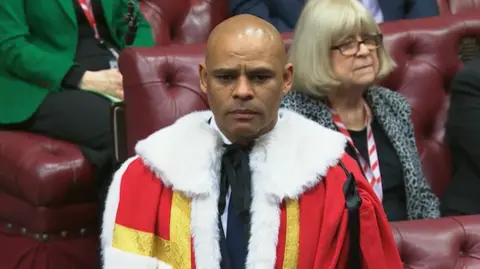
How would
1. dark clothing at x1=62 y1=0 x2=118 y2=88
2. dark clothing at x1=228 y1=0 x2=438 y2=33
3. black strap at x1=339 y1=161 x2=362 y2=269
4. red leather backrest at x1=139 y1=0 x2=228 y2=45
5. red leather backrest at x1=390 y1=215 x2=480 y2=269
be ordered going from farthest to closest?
red leather backrest at x1=139 y1=0 x2=228 y2=45 → dark clothing at x1=228 y1=0 x2=438 y2=33 → dark clothing at x1=62 y1=0 x2=118 y2=88 → red leather backrest at x1=390 y1=215 x2=480 y2=269 → black strap at x1=339 y1=161 x2=362 y2=269

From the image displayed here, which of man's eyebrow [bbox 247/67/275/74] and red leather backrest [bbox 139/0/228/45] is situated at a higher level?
man's eyebrow [bbox 247/67/275/74]

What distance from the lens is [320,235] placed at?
1.36 metres

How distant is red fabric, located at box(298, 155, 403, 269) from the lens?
1.35 m

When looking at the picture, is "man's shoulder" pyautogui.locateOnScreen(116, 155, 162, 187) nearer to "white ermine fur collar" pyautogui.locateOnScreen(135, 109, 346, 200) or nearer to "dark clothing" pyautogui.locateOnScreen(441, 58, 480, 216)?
"white ermine fur collar" pyautogui.locateOnScreen(135, 109, 346, 200)

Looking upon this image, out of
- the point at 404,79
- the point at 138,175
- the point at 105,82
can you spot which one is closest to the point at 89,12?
the point at 105,82

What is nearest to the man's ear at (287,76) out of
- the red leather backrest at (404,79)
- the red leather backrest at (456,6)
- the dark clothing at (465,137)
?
the red leather backrest at (404,79)

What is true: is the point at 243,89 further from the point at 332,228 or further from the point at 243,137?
the point at 332,228

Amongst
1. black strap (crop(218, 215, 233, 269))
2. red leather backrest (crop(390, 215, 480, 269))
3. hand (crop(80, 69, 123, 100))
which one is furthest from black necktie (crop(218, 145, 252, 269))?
hand (crop(80, 69, 123, 100))

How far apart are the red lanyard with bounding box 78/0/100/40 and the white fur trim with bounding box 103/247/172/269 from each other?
101 cm

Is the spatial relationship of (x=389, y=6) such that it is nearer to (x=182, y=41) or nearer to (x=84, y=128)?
(x=182, y=41)

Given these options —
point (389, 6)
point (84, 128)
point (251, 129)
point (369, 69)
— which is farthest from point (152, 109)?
point (389, 6)

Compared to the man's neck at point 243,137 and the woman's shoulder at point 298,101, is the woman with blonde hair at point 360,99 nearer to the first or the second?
the woman's shoulder at point 298,101

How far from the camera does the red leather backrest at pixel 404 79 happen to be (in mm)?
1931

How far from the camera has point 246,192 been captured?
137 centimetres
